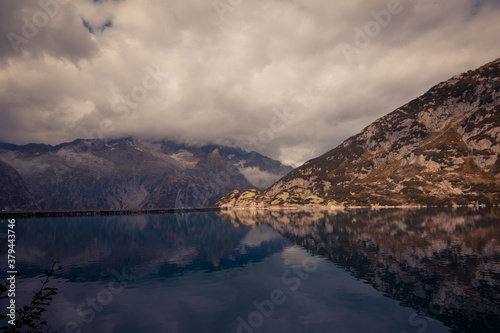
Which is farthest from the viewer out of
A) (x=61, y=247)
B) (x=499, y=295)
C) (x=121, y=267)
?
(x=61, y=247)

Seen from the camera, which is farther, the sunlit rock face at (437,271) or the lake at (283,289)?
the sunlit rock face at (437,271)

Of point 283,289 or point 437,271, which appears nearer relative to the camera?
Result: point 283,289

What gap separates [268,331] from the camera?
1336 inches

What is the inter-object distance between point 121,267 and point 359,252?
62.9m

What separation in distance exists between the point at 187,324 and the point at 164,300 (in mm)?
10539

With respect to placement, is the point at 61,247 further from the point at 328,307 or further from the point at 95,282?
the point at 328,307

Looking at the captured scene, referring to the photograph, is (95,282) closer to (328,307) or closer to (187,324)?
(187,324)

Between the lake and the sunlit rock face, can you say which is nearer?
the lake

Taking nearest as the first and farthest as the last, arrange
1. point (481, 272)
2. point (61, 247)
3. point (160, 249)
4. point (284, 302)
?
point (284, 302)
point (481, 272)
point (160, 249)
point (61, 247)

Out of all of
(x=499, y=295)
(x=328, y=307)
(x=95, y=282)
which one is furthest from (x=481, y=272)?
(x=95, y=282)

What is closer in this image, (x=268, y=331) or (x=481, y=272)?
(x=268, y=331)

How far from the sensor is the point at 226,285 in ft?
173

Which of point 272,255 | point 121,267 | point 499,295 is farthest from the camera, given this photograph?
point 272,255

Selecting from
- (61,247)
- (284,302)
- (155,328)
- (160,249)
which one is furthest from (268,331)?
(61,247)
